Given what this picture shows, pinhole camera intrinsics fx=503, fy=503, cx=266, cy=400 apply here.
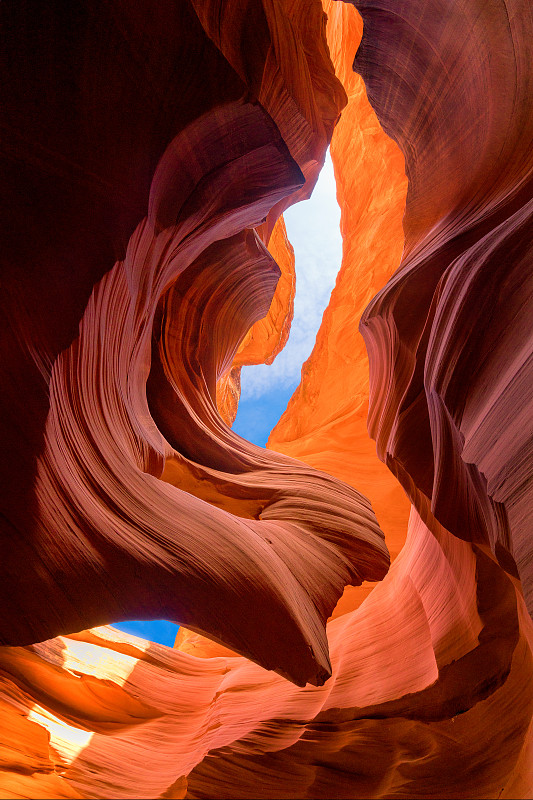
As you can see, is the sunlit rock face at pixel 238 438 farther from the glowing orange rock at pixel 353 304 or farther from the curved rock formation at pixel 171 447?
the glowing orange rock at pixel 353 304

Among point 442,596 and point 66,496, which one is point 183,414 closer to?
point 66,496

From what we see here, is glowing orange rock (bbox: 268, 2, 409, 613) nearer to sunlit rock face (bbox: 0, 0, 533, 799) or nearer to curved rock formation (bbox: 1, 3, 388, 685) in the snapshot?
sunlit rock face (bbox: 0, 0, 533, 799)

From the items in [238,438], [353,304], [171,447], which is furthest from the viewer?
[353,304]

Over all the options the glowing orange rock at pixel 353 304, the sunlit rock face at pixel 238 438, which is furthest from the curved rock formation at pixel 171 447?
the glowing orange rock at pixel 353 304

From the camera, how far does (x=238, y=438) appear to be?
6.32 meters

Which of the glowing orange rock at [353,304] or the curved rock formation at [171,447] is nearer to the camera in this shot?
the curved rock formation at [171,447]

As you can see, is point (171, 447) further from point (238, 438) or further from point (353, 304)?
point (353, 304)

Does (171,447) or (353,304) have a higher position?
(353,304)

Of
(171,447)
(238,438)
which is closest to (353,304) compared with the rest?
(238,438)

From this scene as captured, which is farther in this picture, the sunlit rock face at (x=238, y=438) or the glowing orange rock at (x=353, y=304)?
the glowing orange rock at (x=353, y=304)

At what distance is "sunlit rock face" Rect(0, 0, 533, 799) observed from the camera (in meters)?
2.51

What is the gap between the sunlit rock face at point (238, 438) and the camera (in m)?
2.51

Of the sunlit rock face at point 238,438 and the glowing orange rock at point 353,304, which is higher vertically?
the glowing orange rock at point 353,304

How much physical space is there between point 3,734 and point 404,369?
439 centimetres
